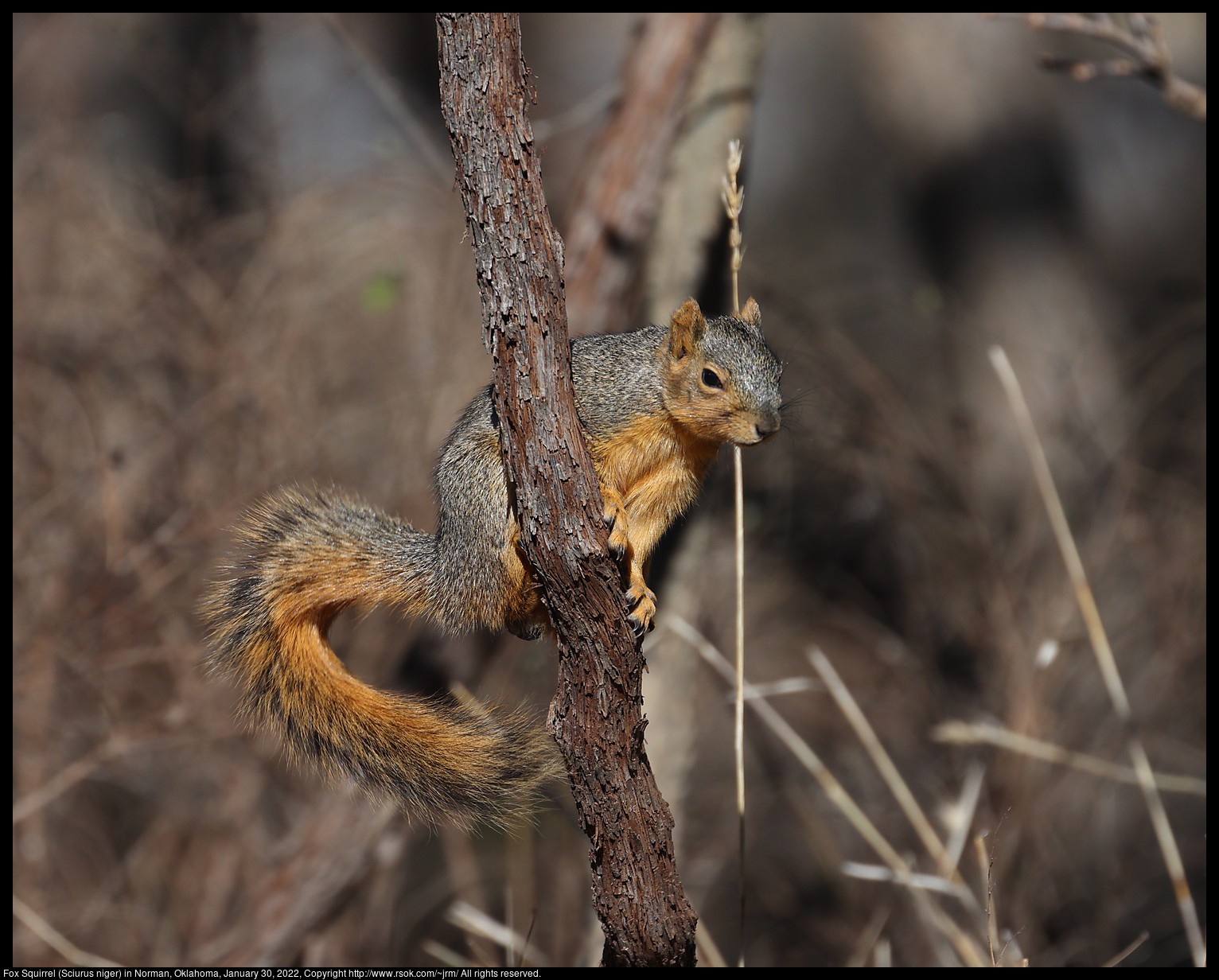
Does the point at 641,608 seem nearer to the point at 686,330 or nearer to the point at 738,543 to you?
the point at 738,543

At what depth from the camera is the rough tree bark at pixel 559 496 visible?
1.13 m

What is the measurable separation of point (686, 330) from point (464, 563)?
0.55 metres

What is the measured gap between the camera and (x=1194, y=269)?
481 cm

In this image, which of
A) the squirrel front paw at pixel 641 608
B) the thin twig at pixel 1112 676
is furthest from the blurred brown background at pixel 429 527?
the squirrel front paw at pixel 641 608

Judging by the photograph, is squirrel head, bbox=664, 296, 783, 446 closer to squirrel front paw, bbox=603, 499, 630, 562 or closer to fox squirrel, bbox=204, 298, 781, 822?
fox squirrel, bbox=204, 298, 781, 822

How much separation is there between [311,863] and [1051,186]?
4542 millimetres

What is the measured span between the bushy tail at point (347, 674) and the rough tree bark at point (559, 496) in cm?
17

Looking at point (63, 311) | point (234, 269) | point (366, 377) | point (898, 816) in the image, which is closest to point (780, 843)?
point (898, 816)

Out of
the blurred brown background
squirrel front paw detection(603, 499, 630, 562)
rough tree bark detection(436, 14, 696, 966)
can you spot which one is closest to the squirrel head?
squirrel front paw detection(603, 499, 630, 562)

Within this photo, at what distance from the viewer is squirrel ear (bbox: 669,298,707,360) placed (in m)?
1.62

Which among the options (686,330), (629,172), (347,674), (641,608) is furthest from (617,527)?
(629,172)

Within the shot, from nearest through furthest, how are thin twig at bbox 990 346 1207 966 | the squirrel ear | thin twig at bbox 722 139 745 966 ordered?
thin twig at bbox 722 139 745 966
the squirrel ear
thin twig at bbox 990 346 1207 966

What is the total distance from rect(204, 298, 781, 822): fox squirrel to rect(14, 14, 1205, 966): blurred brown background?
3.02 feet

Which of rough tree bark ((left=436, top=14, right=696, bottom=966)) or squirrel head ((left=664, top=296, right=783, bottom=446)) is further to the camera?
squirrel head ((left=664, top=296, right=783, bottom=446))
